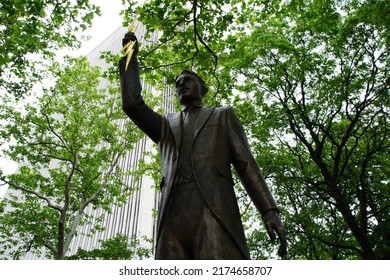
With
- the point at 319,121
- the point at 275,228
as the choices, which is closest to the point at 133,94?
the point at 275,228

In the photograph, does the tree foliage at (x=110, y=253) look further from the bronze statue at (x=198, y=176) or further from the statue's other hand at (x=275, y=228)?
the statue's other hand at (x=275, y=228)

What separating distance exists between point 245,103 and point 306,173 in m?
3.47

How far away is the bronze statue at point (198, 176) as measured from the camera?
2570 mm

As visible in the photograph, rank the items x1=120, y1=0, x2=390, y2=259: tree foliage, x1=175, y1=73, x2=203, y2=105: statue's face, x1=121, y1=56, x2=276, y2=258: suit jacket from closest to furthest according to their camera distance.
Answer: x1=121, y1=56, x2=276, y2=258: suit jacket → x1=175, y1=73, x2=203, y2=105: statue's face → x1=120, y1=0, x2=390, y2=259: tree foliage

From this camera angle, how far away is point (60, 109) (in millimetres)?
17016

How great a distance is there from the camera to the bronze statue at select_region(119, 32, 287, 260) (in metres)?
2.57

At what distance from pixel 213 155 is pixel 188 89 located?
0.84 metres

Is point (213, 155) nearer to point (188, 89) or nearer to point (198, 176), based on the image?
point (198, 176)

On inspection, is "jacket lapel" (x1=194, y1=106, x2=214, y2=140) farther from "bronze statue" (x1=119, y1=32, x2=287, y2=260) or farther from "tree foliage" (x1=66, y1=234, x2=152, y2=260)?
"tree foliage" (x1=66, y1=234, x2=152, y2=260)

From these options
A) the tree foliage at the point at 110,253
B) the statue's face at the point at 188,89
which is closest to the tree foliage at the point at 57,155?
the tree foliage at the point at 110,253

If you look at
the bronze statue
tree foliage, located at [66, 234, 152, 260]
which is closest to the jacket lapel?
the bronze statue

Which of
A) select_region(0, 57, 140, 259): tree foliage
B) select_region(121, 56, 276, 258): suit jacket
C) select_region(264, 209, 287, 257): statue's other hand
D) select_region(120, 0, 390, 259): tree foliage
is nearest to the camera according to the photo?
select_region(264, 209, 287, 257): statue's other hand
